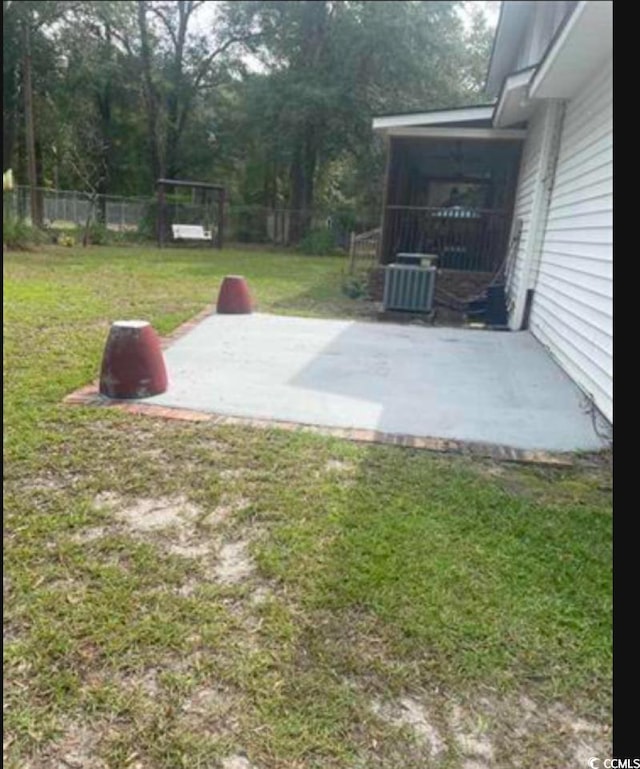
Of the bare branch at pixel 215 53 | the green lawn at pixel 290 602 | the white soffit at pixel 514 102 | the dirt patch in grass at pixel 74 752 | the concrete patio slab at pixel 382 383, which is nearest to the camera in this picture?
the dirt patch in grass at pixel 74 752

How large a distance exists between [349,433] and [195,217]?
19570 mm

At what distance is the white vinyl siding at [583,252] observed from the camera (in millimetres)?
4281

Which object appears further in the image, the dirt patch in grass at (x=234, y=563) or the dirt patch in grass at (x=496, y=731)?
the dirt patch in grass at (x=234, y=563)

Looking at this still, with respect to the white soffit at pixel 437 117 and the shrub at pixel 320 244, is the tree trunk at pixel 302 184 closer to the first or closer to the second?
the shrub at pixel 320 244

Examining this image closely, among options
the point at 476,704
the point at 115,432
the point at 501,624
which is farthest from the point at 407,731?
the point at 115,432

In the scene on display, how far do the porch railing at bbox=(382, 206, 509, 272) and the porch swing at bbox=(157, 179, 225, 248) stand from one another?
34.0ft

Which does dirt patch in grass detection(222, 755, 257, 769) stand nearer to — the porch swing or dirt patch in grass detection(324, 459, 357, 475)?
dirt patch in grass detection(324, 459, 357, 475)

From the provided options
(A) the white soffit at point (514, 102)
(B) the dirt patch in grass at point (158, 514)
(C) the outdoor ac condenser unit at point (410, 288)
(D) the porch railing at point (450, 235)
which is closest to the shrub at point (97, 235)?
(D) the porch railing at point (450, 235)

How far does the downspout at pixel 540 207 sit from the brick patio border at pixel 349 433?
424 centimetres

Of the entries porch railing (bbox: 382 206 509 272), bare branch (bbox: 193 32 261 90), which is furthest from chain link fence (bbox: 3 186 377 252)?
porch railing (bbox: 382 206 509 272)

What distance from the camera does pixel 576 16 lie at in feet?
13.5

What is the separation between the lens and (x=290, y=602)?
2.07 metres

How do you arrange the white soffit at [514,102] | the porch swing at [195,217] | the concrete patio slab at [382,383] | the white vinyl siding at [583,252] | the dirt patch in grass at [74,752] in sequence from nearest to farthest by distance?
the dirt patch in grass at [74,752]
the concrete patio slab at [382,383]
the white vinyl siding at [583,252]
the white soffit at [514,102]
the porch swing at [195,217]

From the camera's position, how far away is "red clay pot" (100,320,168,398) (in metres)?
3.89
